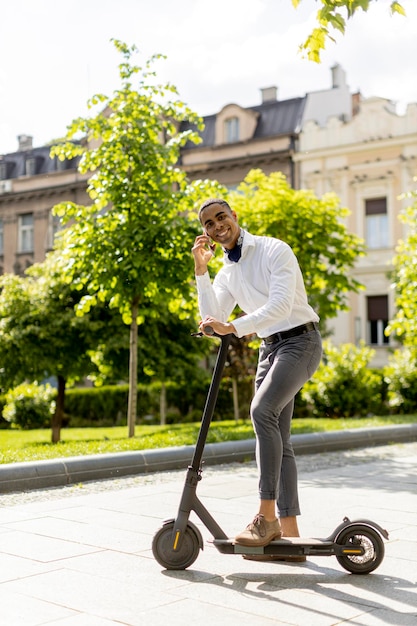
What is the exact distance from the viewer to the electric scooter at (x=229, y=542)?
169 inches

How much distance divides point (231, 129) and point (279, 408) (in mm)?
31476

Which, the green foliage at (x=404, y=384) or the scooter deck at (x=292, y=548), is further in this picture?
the green foliage at (x=404, y=384)

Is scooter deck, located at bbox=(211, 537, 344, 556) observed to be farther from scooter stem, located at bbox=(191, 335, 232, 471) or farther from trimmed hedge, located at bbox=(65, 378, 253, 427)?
trimmed hedge, located at bbox=(65, 378, 253, 427)

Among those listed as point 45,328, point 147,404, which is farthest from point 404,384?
point 147,404

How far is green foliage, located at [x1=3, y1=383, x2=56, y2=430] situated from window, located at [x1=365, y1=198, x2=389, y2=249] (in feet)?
41.4

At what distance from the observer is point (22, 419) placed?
1005 inches

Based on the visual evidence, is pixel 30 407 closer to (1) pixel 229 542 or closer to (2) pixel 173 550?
(2) pixel 173 550

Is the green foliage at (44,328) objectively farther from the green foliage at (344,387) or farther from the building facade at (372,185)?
the building facade at (372,185)

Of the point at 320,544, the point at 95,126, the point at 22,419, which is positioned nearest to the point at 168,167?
the point at 95,126

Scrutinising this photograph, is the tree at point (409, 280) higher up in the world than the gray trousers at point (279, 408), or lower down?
higher up

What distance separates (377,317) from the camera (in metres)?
30.9

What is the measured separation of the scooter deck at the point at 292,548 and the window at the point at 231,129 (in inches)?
1231

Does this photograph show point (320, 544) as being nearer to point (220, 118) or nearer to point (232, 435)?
point (232, 435)

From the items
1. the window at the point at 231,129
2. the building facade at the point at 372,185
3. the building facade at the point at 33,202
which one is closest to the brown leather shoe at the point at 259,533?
the building facade at the point at 372,185
